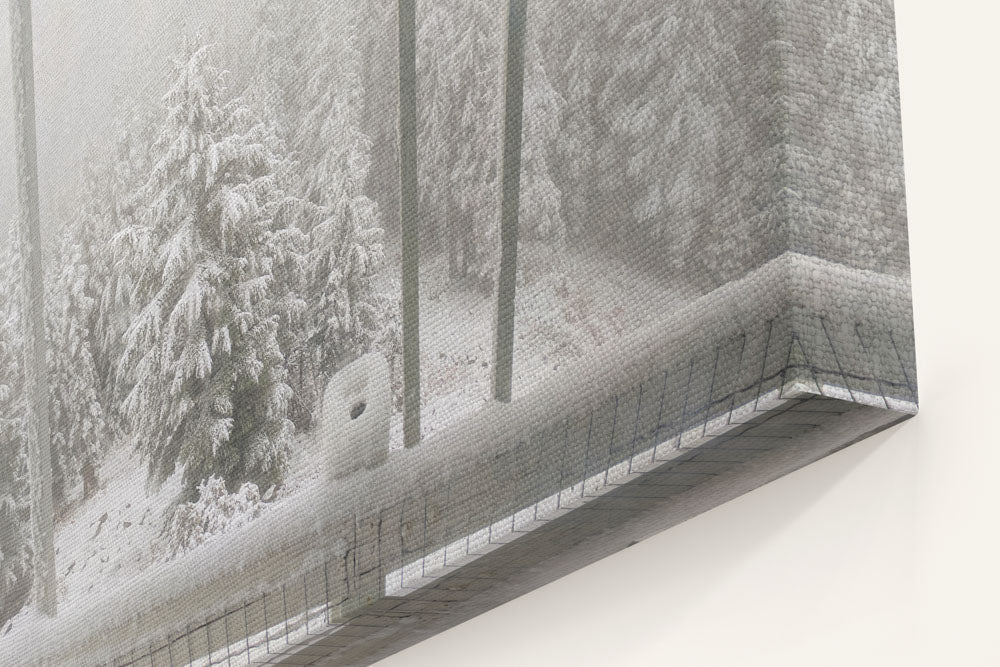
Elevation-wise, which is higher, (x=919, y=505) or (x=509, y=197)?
(x=509, y=197)

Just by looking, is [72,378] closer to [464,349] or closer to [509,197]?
[464,349]

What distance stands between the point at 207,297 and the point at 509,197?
86 cm

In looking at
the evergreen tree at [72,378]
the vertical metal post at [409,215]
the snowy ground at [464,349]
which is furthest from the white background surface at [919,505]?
the evergreen tree at [72,378]

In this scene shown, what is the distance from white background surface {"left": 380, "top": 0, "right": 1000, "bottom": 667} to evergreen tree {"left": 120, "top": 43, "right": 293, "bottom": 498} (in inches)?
38.4

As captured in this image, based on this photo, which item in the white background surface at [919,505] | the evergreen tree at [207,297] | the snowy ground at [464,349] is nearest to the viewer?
the white background surface at [919,505]

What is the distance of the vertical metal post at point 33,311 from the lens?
3096mm

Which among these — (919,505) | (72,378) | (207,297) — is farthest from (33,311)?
(919,505)

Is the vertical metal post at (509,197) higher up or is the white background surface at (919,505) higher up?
the vertical metal post at (509,197)

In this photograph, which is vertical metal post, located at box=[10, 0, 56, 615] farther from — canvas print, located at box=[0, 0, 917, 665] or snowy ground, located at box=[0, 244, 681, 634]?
snowy ground, located at box=[0, 244, 681, 634]

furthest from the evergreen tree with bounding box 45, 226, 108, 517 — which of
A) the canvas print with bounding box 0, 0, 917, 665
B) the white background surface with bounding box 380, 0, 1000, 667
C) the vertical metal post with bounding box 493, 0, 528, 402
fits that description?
the white background surface with bounding box 380, 0, 1000, 667

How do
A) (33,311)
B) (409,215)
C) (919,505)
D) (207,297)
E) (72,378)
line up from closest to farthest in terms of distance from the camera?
(919,505) < (409,215) < (207,297) < (72,378) < (33,311)

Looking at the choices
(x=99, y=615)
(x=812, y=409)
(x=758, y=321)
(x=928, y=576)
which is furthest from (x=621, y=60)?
(x=99, y=615)

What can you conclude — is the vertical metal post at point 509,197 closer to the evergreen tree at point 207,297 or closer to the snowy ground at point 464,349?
the snowy ground at point 464,349

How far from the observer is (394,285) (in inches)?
95.3
